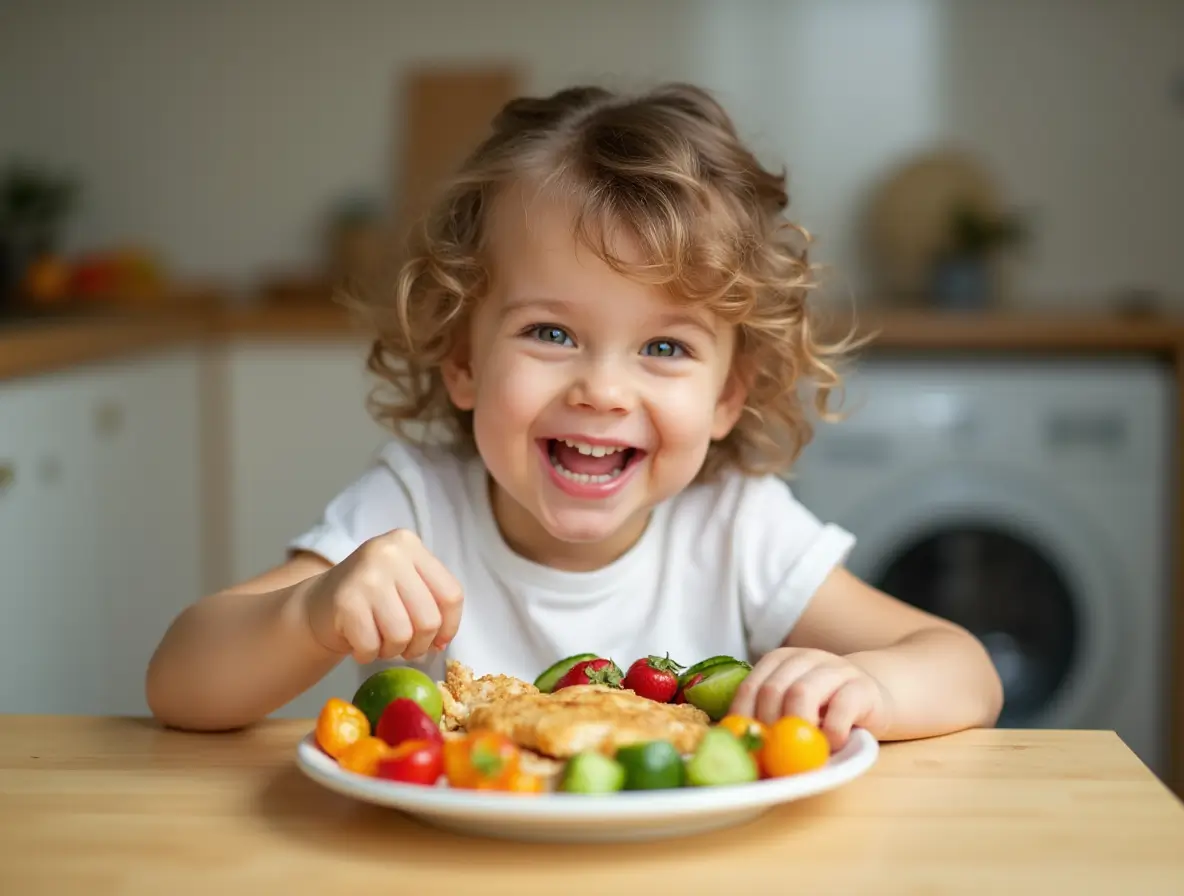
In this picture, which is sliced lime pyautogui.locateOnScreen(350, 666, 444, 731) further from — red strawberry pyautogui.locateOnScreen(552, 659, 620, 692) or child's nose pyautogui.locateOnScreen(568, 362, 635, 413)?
child's nose pyautogui.locateOnScreen(568, 362, 635, 413)

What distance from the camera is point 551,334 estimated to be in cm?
111

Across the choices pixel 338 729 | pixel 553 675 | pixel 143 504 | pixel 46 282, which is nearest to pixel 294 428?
pixel 143 504

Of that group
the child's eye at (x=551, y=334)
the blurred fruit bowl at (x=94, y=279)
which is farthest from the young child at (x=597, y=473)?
the blurred fruit bowl at (x=94, y=279)

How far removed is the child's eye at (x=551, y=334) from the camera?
1.10 m

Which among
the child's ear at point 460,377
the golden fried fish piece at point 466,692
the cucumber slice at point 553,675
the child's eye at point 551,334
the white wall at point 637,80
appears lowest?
the cucumber slice at point 553,675

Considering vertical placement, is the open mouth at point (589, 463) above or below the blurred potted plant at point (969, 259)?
below

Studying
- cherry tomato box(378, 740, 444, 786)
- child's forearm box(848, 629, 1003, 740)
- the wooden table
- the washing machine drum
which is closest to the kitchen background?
the washing machine drum

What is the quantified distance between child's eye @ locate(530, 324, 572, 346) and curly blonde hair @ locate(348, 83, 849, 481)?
0.07 metres

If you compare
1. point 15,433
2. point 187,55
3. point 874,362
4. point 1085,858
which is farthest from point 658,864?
point 187,55

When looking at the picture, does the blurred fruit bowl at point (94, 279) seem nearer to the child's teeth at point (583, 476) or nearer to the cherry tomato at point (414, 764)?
the child's teeth at point (583, 476)

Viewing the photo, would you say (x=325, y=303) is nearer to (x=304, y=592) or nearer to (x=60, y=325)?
(x=60, y=325)

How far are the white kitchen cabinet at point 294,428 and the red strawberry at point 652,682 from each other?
1840 millimetres

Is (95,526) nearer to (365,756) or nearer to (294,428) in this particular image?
(294,428)

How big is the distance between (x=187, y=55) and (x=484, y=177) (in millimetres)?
2222
